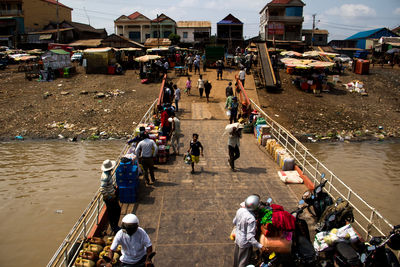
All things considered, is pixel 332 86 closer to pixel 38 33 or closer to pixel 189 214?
pixel 189 214

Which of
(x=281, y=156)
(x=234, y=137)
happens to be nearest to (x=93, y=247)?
(x=234, y=137)

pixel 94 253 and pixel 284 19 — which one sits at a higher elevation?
pixel 284 19

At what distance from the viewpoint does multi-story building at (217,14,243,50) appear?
5248cm

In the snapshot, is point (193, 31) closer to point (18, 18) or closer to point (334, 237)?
point (18, 18)

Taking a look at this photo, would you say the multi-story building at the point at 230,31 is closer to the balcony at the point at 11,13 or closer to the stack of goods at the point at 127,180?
the balcony at the point at 11,13

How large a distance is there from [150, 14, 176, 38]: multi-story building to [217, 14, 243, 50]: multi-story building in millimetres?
9686

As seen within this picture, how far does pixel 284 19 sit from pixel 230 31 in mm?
9787

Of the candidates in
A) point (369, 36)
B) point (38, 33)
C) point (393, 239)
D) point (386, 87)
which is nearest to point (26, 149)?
point (393, 239)

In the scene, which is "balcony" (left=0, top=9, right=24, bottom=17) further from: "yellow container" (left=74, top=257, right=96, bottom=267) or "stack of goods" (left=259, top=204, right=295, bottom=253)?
"stack of goods" (left=259, top=204, right=295, bottom=253)

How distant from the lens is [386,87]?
26484mm

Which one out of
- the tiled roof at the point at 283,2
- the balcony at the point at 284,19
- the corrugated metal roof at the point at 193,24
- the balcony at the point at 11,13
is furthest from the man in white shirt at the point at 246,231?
the corrugated metal roof at the point at 193,24

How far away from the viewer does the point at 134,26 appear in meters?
57.4

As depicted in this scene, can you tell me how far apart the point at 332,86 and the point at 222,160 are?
20241 millimetres

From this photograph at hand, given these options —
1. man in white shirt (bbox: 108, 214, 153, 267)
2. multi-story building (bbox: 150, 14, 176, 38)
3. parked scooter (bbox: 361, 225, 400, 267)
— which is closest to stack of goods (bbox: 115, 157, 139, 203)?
man in white shirt (bbox: 108, 214, 153, 267)
